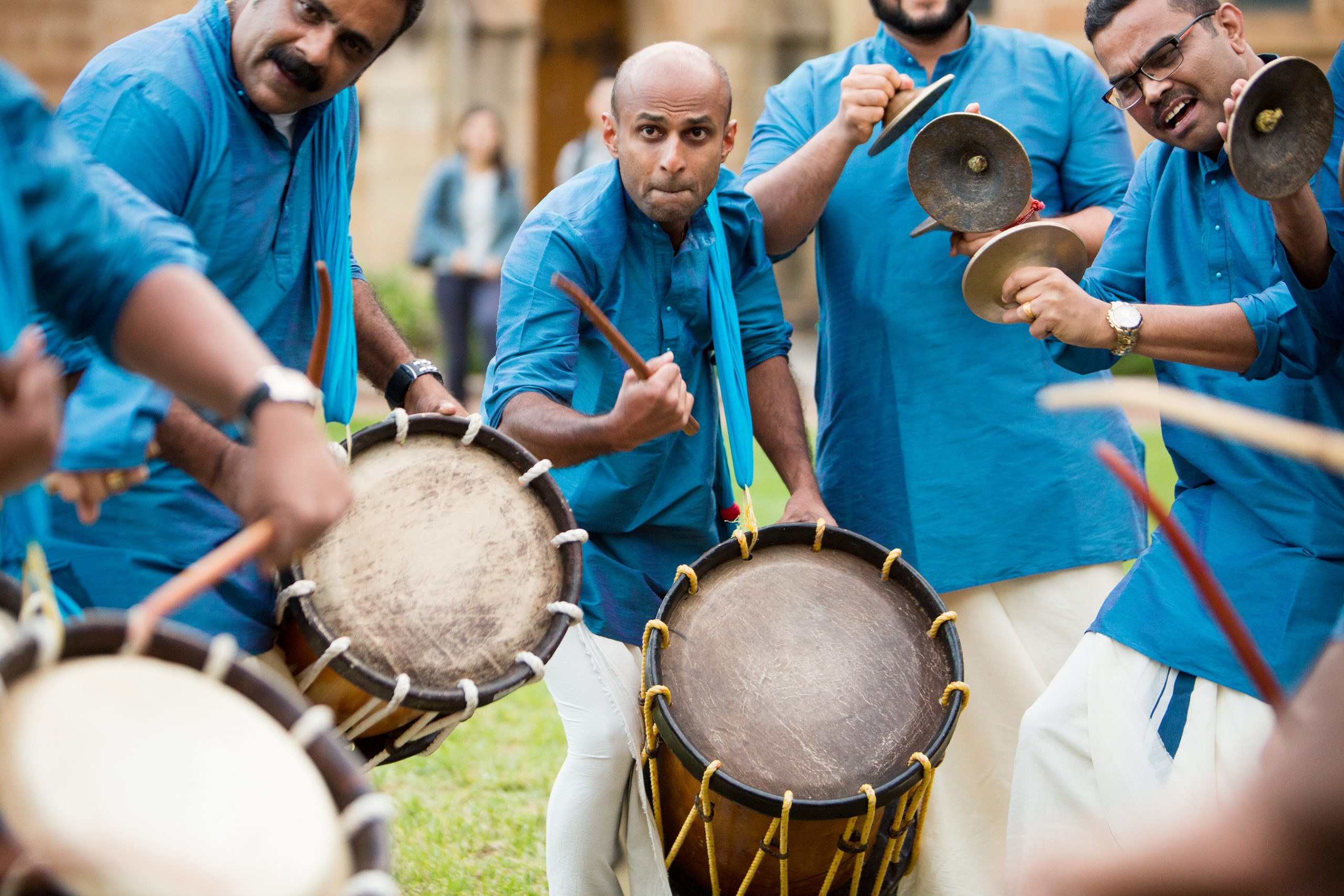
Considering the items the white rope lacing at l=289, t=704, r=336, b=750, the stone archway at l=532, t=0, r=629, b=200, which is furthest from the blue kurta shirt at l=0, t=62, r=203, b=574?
the stone archway at l=532, t=0, r=629, b=200

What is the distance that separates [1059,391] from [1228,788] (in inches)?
56.4

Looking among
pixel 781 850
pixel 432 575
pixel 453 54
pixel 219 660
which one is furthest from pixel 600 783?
pixel 453 54

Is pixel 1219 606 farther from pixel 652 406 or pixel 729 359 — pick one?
pixel 729 359

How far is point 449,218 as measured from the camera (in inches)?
398

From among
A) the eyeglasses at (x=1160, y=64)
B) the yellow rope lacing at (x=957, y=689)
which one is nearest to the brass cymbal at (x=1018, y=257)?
the eyeglasses at (x=1160, y=64)

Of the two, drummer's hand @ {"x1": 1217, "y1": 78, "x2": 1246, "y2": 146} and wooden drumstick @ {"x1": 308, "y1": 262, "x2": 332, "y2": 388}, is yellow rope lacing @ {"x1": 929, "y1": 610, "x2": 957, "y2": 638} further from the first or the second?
wooden drumstick @ {"x1": 308, "y1": 262, "x2": 332, "y2": 388}

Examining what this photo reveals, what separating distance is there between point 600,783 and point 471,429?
3.06ft

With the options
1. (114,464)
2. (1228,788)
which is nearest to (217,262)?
(114,464)

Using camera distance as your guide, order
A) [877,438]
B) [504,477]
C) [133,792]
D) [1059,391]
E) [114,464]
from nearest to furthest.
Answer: [133,792], [1059,391], [114,464], [504,477], [877,438]

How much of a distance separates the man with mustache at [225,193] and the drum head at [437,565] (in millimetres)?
179

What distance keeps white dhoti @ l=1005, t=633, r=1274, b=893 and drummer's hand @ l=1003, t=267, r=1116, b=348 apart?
0.64m

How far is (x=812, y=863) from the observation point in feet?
9.15

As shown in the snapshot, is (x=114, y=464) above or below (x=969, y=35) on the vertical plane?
below

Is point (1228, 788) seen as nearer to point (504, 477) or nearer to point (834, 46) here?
point (504, 477)
